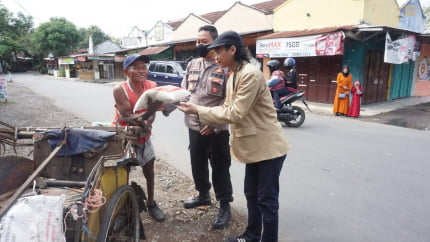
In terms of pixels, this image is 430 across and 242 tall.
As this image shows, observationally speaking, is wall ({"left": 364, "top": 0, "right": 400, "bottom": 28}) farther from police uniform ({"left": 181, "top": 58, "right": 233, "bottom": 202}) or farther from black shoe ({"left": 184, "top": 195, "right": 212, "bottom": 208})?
black shoe ({"left": 184, "top": 195, "right": 212, "bottom": 208})

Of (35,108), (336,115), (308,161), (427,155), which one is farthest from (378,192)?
(35,108)

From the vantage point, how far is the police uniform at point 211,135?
290cm

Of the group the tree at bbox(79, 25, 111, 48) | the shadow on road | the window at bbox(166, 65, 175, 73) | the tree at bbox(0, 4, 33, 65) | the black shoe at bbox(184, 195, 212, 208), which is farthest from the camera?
the tree at bbox(79, 25, 111, 48)

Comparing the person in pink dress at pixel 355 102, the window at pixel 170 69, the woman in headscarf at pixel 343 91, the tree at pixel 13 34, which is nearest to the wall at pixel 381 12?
the woman in headscarf at pixel 343 91

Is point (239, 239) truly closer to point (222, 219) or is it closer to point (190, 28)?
point (222, 219)

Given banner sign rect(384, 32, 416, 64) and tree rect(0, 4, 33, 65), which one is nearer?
banner sign rect(384, 32, 416, 64)

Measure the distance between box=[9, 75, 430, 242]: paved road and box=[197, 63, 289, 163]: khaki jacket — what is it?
3.50 feet

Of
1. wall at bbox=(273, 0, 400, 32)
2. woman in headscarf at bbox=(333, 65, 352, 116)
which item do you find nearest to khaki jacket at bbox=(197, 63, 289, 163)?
woman in headscarf at bbox=(333, 65, 352, 116)

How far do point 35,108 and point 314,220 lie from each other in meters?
10.3

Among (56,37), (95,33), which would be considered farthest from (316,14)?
(95,33)

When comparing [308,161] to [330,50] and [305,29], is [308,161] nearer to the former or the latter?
[330,50]

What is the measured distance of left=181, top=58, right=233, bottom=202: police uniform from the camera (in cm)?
290

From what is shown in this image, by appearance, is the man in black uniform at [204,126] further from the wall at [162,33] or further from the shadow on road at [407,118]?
the wall at [162,33]

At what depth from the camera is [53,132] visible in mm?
2225
